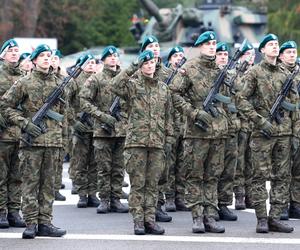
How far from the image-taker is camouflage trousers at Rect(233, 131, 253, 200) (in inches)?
604

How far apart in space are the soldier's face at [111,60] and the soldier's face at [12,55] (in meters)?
1.65

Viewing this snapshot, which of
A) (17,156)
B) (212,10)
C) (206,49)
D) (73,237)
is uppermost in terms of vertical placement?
(212,10)

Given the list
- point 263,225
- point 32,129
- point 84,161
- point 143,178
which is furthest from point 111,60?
point 263,225

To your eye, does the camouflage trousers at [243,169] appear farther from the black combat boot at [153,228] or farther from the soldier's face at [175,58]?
the black combat boot at [153,228]

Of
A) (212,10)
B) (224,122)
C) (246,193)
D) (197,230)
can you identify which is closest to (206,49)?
(224,122)

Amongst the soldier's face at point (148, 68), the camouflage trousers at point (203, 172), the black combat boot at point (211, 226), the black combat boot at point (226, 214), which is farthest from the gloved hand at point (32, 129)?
the black combat boot at point (226, 214)

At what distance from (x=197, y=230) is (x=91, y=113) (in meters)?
2.63

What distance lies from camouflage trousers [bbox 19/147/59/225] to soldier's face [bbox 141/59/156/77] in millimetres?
1319

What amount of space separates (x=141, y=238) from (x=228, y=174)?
90.1 inches

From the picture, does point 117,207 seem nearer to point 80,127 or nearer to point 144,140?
point 80,127

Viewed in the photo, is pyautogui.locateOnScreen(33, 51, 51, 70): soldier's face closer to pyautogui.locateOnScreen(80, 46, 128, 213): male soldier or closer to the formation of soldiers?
the formation of soldiers

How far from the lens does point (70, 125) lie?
16.5 m

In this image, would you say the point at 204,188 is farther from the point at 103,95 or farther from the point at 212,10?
the point at 212,10

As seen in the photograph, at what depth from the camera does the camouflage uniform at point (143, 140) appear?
12617mm
